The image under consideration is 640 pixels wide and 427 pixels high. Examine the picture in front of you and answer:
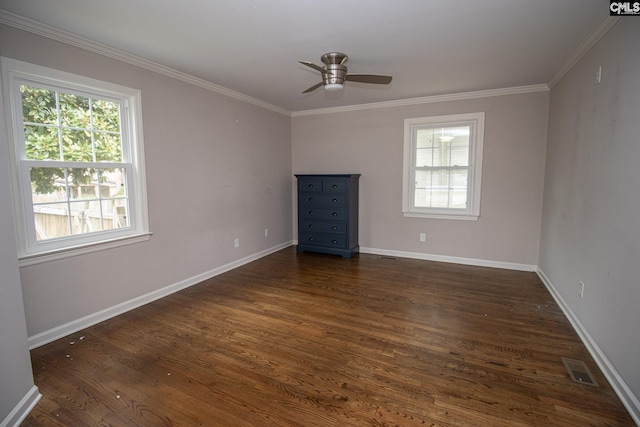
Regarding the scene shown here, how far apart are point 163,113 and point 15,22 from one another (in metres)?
1.22

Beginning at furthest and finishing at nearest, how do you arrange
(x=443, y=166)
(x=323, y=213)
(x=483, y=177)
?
(x=323, y=213), (x=443, y=166), (x=483, y=177)

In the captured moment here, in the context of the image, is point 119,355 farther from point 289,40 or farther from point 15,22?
point 289,40

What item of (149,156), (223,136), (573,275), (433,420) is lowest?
(433,420)

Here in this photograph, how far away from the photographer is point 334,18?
7.36ft

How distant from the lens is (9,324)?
166 centimetres

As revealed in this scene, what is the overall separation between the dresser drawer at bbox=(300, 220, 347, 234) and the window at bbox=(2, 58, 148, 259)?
2.52 m

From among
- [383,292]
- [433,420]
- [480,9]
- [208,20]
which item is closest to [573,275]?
[383,292]

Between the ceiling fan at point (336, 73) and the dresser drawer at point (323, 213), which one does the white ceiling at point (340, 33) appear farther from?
the dresser drawer at point (323, 213)

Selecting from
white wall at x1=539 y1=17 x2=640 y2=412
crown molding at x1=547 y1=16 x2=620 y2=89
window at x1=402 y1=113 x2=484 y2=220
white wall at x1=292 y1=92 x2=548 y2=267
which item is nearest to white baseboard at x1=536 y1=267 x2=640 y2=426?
white wall at x1=539 y1=17 x2=640 y2=412

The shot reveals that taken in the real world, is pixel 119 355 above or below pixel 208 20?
below

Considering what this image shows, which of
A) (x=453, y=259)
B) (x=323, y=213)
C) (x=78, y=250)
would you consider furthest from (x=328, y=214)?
(x=78, y=250)

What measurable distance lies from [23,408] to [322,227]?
381cm

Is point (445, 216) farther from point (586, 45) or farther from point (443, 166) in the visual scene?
point (586, 45)

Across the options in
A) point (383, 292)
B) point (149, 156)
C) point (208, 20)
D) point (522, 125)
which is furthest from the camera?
point (522, 125)
